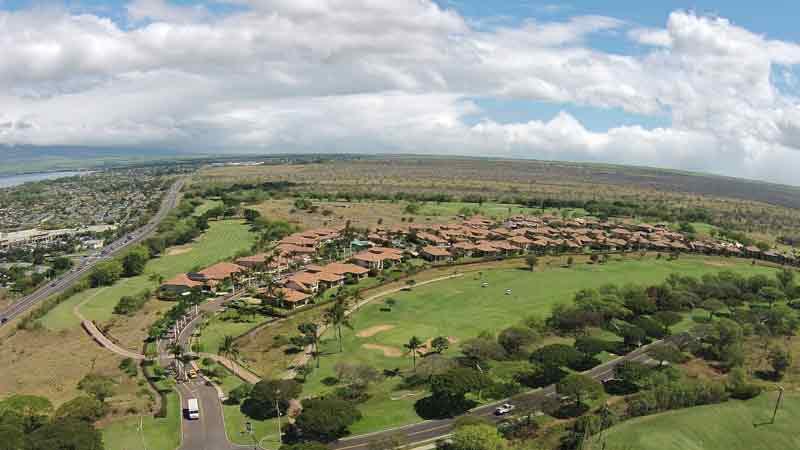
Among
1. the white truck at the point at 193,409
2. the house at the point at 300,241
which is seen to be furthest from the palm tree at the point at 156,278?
the white truck at the point at 193,409

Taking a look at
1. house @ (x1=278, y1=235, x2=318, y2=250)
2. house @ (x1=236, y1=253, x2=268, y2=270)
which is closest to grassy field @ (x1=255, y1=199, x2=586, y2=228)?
house @ (x1=278, y1=235, x2=318, y2=250)

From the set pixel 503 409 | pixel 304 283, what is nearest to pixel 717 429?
pixel 503 409

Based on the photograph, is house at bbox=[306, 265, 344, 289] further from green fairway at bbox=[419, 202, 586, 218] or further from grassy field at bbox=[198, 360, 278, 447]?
green fairway at bbox=[419, 202, 586, 218]

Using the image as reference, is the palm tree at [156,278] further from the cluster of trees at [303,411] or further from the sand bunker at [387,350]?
the cluster of trees at [303,411]

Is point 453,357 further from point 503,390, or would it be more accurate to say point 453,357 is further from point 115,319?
point 115,319

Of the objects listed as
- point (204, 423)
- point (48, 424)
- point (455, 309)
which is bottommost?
point (204, 423)

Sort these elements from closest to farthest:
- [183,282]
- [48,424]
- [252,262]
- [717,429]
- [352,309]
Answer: [48,424] < [717,429] < [352,309] < [183,282] < [252,262]

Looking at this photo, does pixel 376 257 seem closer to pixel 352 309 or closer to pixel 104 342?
pixel 352 309
